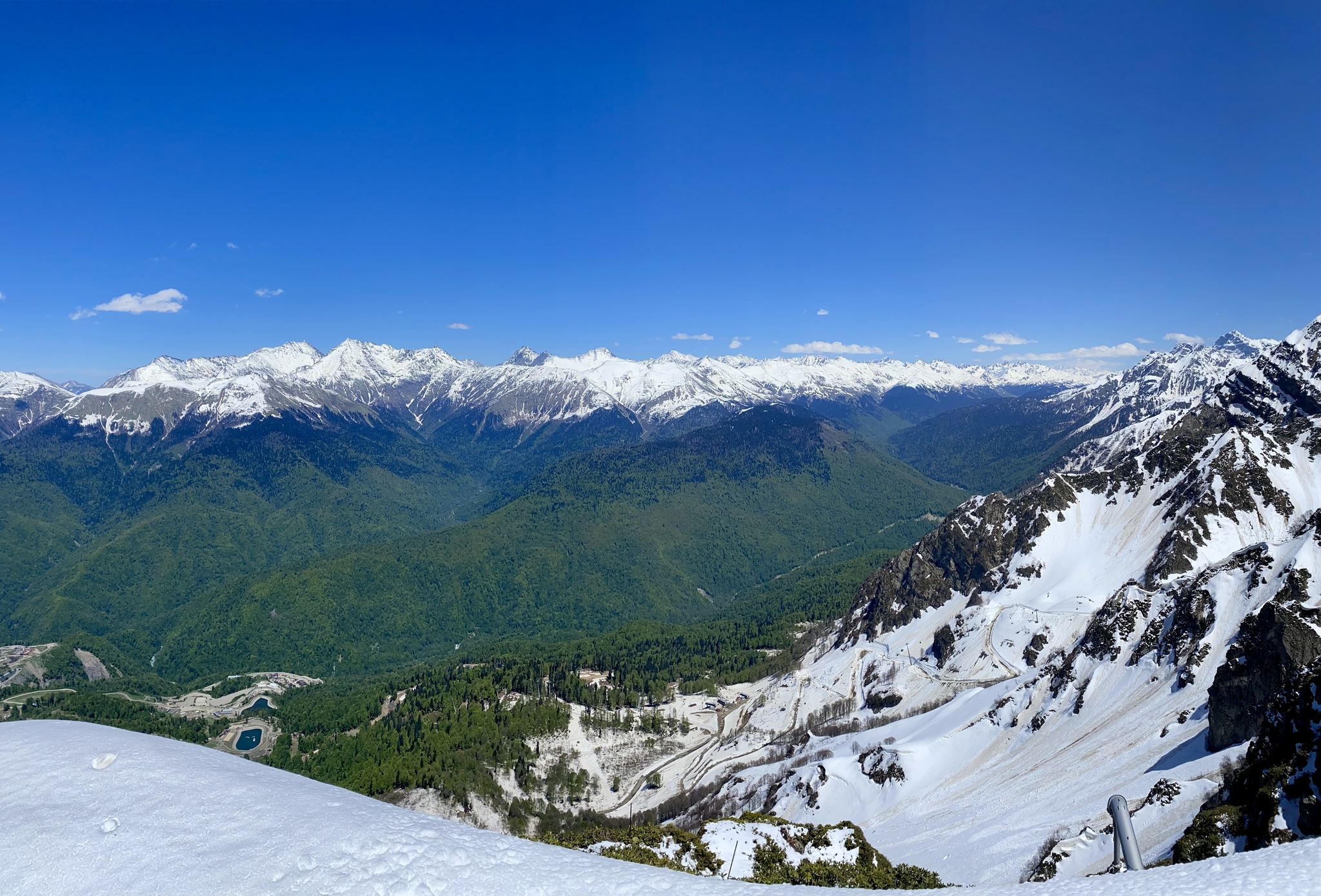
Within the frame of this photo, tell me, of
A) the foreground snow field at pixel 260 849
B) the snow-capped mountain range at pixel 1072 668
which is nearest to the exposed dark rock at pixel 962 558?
the snow-capped mountain range at pixel 1072 668

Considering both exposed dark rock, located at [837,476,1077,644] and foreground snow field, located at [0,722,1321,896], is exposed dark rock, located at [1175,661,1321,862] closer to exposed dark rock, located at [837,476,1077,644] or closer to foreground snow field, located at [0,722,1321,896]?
foreground snow field, located at [0,722,1321,896]

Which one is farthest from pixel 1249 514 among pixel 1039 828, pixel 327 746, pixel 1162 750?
pixel 327 746

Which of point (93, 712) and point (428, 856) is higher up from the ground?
point (428, 856)

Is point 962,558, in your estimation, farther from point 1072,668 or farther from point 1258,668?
point 1258,668

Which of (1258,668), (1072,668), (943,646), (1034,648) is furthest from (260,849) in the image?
→ (943,646)

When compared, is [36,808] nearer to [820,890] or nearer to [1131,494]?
[820,890]

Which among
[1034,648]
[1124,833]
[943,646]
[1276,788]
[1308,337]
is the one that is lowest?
[943,646]
